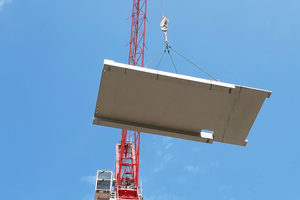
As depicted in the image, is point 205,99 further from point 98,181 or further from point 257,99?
point 98,181

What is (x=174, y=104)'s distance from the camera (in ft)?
27.0

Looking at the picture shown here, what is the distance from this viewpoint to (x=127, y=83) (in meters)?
7.92

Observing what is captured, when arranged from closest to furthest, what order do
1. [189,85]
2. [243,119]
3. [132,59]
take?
[189,85] → [243,119] → [132,59]

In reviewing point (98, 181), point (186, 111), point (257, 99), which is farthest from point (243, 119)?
point (98, 181)

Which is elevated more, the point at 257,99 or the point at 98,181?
the point at 98,181

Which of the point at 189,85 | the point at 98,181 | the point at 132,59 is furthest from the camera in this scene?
the point at 132,59

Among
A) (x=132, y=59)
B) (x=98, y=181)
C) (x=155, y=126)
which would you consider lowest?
(x=155, y=126)

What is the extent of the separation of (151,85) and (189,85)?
72 centimetres

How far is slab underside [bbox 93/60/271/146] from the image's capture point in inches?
309

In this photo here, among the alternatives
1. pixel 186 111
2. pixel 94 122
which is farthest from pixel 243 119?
pixel 94 122

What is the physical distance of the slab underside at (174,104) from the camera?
7.84 m

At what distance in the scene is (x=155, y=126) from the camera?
28.6 feet

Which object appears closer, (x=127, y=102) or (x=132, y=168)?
(x=127, y=102)

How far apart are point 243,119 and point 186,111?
47.8 inches
